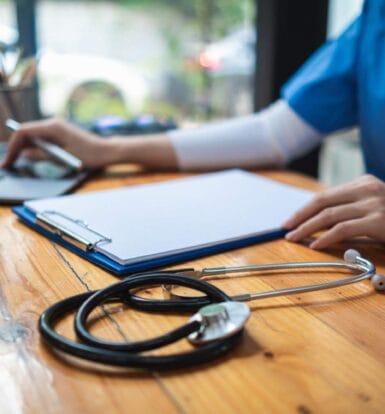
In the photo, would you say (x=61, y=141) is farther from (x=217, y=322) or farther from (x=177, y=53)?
(x=177, y=53)

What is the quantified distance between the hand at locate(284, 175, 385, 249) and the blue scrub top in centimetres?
35

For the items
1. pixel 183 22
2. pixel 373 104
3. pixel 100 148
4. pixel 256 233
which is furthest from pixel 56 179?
pixel 183 22

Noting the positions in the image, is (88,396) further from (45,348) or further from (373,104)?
A: (373,104)

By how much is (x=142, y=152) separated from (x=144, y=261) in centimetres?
51

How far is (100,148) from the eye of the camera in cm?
107

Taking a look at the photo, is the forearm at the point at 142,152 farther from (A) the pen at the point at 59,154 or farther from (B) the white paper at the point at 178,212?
(B) the white paper at the point at 178,212

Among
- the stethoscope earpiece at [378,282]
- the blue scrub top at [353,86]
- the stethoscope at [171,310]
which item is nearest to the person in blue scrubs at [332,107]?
the blue scrub top at [353,86]

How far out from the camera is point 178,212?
0.75m

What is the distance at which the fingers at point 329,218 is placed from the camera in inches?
27.2

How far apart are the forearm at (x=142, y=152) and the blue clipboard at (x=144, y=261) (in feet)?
1.12

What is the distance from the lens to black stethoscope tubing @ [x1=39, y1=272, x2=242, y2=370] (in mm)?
416

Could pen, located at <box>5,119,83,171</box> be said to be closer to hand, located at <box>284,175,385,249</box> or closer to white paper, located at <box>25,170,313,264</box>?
white paper, located at <box>25,170,313,264</box>

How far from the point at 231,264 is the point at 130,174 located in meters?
0.49

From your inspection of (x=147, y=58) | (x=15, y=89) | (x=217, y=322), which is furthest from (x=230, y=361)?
(x=147, y=58)
